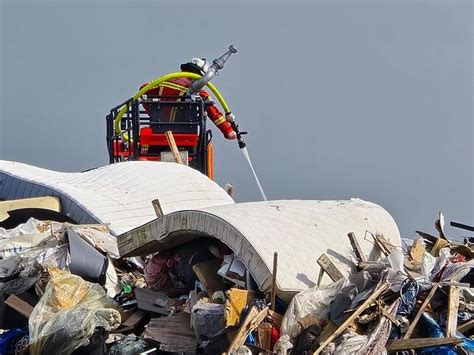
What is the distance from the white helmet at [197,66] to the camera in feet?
49.2

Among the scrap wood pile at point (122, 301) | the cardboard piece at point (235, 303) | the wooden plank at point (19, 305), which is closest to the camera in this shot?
the cardboard piece at point (235, 303)

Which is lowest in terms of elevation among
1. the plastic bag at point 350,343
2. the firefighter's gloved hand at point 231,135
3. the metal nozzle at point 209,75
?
the firefighter's gloved hand at point 231,135

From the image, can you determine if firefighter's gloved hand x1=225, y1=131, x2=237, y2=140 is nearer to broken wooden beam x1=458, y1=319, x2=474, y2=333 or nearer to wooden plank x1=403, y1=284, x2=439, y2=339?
wooden plank x1=403, y1=284, x2=439, y2=339

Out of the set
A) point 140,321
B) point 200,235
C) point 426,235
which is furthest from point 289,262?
point 426,235

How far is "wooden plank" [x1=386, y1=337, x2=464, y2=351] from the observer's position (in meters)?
5.72

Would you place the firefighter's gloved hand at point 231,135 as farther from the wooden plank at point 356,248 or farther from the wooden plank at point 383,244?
the wooden plank at point 356,248

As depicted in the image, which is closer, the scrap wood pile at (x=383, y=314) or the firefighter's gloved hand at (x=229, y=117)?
the scrap wood pile at (x=383, y=314)

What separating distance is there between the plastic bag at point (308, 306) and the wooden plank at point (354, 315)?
0.29m

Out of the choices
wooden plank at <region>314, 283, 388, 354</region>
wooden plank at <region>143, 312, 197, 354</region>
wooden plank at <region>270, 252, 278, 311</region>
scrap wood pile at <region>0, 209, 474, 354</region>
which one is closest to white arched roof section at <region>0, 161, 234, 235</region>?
scrap wood pile at <region>0, 209, 474, 354</region>

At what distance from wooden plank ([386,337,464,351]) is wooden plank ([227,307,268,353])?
101 centimetres

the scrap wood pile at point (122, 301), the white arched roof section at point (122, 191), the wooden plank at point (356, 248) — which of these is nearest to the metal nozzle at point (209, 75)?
the white arched roof section at point (122, 191)

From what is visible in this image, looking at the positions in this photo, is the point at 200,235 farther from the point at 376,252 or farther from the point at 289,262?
the point at 376,252

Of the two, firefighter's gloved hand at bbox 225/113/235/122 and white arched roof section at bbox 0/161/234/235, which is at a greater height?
firefighter's gloved hand at bbox 225/113/235/122

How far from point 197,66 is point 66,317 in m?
8.93
